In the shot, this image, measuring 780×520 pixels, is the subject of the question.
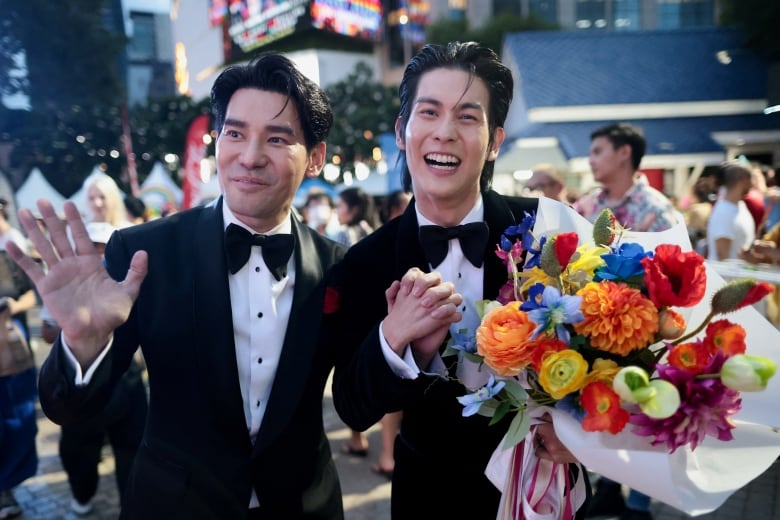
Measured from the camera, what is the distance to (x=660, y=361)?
1261mm

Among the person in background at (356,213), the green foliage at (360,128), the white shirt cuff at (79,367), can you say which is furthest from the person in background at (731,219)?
the green foliage at (360,128)

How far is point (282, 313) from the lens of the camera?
1725mm

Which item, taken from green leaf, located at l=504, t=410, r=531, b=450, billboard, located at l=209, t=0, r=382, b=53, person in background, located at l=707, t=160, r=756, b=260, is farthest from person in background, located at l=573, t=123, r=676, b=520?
billboard, located at l=209, t=0, r=382, b=53

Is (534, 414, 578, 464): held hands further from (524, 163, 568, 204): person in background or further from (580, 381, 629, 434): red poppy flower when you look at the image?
(524, 163, 568, 204): person in background

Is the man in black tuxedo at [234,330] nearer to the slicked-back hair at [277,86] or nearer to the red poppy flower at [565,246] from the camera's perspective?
the slicked-back hair at [277,86]

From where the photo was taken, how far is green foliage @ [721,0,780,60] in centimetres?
1853

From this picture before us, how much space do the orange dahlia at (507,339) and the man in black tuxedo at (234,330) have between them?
648 millimetres

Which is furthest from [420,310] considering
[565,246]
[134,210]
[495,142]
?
[134,210]

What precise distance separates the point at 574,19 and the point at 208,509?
4002 centimetres

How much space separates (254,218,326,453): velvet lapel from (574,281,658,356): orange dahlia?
32.2 inches

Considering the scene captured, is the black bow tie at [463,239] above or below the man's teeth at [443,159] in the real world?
below

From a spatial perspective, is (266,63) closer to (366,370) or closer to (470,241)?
(470,241)

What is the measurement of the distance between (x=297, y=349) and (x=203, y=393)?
0.94ft

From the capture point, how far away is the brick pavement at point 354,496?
11.0 feet
